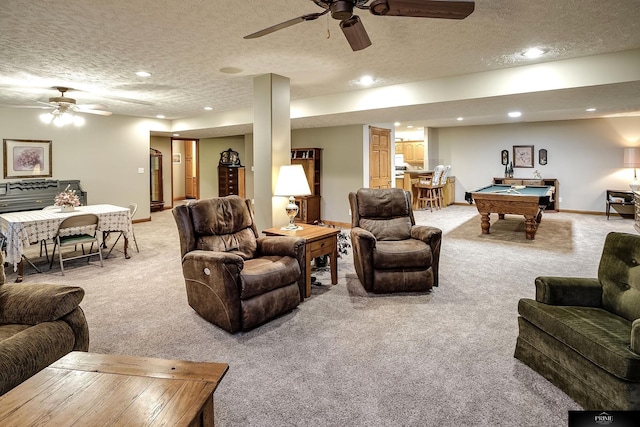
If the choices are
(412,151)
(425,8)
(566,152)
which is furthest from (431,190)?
(425,8)

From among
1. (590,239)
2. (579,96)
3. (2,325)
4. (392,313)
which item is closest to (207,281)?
(2,325)

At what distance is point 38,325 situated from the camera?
2.02 meters

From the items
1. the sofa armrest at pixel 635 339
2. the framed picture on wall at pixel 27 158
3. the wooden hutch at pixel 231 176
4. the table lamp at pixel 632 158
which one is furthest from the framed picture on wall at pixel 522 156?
the framed picture on wall at pixel 27 158

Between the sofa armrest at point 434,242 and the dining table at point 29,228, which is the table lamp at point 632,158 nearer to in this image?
the sofa armrest at point 434,242

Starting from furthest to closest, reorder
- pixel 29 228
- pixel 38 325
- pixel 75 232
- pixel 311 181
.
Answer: pixel 311 181, pixel 75 232, pixel 29 228, pixel 38 325

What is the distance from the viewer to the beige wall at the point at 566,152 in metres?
8.97

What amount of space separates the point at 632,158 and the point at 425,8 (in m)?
8.40

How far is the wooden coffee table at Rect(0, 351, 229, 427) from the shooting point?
4.10 ft

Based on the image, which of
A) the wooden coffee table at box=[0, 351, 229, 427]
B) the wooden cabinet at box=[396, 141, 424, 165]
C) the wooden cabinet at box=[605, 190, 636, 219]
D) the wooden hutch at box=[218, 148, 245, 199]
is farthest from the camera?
the wooden cabinet at box=[396, 141, 424, 165]

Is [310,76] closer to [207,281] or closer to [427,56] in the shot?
[427,56]

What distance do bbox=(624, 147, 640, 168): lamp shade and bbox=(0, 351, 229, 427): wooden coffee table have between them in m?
9.62

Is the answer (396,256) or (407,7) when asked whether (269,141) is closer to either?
(396,256)

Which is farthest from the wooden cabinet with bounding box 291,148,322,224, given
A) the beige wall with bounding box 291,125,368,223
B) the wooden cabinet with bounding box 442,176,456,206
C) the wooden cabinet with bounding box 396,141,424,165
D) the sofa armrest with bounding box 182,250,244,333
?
the wooden cabinet with bounding box 396,141,424,165

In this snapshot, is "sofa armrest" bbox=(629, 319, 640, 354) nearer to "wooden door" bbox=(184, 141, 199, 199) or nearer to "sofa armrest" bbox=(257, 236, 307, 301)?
"sofa armrest" bbox=(257, 236, 307, 301)
